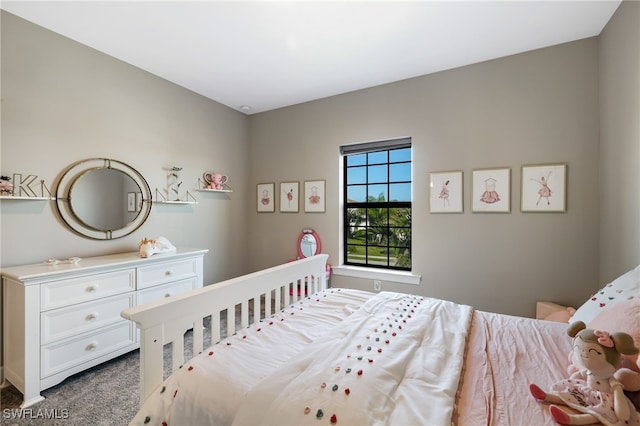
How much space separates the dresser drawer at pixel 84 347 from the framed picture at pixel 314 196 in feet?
6.83

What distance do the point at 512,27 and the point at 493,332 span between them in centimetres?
215

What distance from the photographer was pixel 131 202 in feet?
8.46

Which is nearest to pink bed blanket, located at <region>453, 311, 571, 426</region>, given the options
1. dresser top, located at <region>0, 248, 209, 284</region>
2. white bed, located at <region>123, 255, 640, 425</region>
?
white bed, located at <region>123, 255, 640, 425</region>

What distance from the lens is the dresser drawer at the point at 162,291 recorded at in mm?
2271

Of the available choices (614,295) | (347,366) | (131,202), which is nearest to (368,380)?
(347,366)

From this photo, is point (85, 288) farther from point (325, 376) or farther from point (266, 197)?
point (266, 197)

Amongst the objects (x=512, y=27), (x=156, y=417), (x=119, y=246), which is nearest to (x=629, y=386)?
(x=156, y=417)

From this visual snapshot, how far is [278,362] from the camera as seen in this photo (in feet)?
3.68

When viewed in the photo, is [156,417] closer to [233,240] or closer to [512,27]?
[233,240]

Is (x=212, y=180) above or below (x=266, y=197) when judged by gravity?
above

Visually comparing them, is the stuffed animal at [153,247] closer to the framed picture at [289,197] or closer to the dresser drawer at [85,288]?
the dresser drawer at [85,288]

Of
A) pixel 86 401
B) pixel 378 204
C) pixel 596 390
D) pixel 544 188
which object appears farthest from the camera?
pixel 378 204

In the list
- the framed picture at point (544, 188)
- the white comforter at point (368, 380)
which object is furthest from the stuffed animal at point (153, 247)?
the framed picture at point (544, 188)

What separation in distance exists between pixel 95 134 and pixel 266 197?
1.88 m
